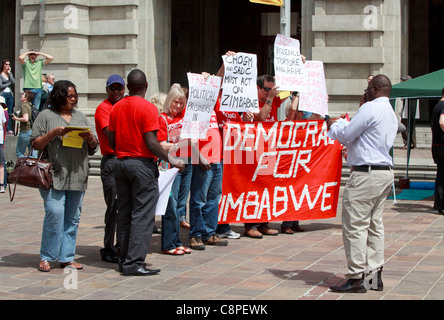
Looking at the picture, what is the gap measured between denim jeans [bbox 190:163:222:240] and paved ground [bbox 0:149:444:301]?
0.91 ft

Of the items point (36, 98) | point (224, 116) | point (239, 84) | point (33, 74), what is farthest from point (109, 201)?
point (33, 74)

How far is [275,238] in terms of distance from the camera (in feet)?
29.7

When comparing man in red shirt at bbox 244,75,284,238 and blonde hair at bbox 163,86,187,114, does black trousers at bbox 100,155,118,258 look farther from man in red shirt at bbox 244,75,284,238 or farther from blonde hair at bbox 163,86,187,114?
man in red shirt at bbox 244,75,284,238

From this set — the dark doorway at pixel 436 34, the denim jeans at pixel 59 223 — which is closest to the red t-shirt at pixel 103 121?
the denim jeans at pixel 59 223

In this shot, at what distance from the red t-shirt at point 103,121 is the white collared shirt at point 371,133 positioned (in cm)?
257

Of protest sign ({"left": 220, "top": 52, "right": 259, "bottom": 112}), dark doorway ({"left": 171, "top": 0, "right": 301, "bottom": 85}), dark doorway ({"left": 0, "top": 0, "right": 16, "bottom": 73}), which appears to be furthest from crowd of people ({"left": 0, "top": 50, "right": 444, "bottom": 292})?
dark doorway ({"left": 0, "top": 0, "right": 16, "bottom": 73})

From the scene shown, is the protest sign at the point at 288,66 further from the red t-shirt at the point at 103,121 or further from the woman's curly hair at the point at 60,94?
the woman's curly hair at the point at 60,94

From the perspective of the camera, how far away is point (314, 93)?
31.1ft

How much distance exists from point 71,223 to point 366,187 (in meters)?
2.95

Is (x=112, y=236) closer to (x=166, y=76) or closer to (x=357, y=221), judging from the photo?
(x=357, y=221)

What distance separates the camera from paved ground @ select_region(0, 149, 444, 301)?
6.23 m

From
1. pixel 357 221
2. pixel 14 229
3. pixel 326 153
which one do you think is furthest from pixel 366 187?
pixel 14 229

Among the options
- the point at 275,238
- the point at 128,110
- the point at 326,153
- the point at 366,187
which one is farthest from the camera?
the point at 326,153

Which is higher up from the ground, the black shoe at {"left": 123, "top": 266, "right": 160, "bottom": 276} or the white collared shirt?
the white collared shirt
